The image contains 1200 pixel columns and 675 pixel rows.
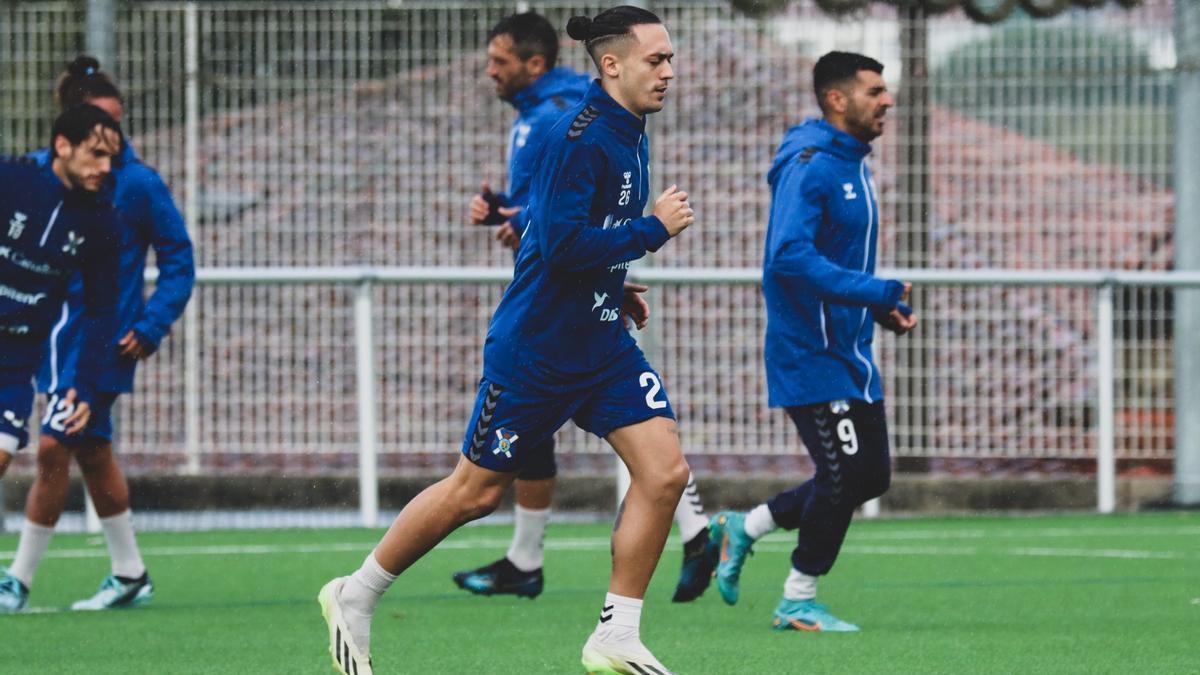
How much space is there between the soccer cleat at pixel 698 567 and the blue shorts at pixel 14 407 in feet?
8.18

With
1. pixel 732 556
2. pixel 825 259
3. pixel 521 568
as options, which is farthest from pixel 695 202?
pixel 825 259

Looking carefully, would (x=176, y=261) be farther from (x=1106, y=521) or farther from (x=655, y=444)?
(x=1106, y=521)

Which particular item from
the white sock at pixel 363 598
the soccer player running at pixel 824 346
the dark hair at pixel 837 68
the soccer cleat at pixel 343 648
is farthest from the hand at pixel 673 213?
the dark hair at pixel 837 68

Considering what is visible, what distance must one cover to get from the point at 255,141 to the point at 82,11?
1257 millimetres

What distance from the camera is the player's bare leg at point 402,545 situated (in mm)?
6227

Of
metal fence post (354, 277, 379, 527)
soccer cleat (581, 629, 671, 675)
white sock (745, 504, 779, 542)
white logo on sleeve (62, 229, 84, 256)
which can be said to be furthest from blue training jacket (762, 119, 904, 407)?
metal fence post (354, 277, 379, 527)

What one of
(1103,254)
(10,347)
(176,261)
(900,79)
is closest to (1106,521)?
(1103,254)

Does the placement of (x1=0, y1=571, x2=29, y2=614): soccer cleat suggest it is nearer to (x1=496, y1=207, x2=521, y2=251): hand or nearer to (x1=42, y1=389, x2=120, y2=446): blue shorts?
(x1=42, y1=389, x2=120, y2=446): blue shorts

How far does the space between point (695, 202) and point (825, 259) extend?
5728mm

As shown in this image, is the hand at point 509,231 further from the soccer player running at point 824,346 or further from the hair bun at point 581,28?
the hair bun at point 581,28

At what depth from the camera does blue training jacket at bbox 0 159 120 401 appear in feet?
25.8

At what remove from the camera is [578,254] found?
5965mm

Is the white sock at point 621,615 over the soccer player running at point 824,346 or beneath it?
beneath

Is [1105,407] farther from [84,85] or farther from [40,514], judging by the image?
[40,514]
